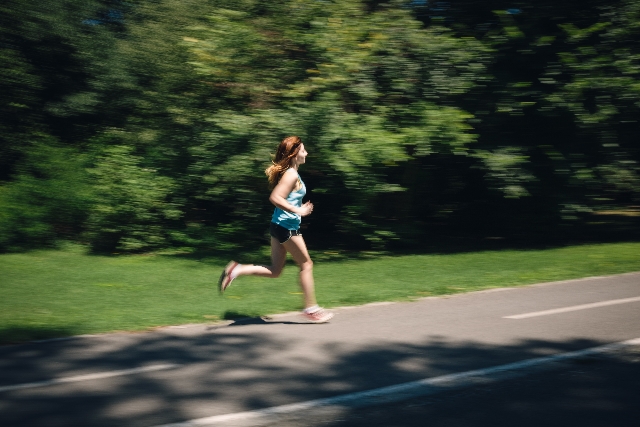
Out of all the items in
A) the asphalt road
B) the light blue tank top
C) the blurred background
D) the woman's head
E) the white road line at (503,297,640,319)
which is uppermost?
the blurred background

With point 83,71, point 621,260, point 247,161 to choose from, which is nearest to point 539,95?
point 621,260

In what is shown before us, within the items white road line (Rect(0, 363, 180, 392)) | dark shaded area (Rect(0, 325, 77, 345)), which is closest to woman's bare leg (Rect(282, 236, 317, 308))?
white road line (Rect(0, 363, 180, 392))

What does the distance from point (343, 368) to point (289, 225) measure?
2020 mm

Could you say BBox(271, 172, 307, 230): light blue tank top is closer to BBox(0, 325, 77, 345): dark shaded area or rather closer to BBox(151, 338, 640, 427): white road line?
BBox(0, 325, 77, 345): dark shaded area

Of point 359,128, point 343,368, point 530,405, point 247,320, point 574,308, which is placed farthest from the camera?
point 359,128

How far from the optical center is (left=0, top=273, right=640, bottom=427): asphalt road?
15.5ft

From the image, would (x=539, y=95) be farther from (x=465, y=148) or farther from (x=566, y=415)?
(x=566, y=415)

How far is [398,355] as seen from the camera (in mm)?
6203

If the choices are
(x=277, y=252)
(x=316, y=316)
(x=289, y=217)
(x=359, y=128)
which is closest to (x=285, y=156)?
(x=289, y=217)

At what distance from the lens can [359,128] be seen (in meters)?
12.0

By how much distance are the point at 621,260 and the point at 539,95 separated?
3410 mm

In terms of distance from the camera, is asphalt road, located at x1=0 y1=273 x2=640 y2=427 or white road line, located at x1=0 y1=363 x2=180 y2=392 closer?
asphalt road, located at x1=0 y1=273 x2=640 y2=427

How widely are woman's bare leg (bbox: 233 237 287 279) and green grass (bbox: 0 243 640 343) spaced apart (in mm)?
581

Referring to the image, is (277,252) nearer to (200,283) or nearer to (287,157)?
(287,157)
